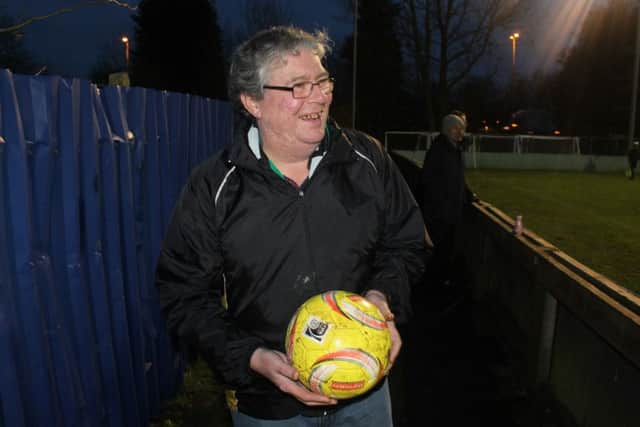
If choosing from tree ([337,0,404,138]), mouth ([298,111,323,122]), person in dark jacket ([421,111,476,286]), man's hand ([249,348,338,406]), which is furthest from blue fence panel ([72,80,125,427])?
tree ([337,0,404,138])

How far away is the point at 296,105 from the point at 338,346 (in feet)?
2.92

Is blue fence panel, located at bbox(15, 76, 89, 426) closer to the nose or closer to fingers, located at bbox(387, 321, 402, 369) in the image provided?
the nose

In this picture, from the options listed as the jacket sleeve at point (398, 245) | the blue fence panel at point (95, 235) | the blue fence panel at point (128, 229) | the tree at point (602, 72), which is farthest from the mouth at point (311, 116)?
the tree at point (602, 72)

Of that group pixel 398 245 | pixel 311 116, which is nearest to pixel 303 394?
pixel 398 245

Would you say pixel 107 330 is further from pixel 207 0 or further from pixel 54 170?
pixel 207 0

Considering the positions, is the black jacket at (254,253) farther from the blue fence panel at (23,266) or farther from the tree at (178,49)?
the tree at (178,49)

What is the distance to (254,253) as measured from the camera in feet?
6.89

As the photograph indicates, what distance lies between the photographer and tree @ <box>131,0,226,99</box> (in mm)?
38875

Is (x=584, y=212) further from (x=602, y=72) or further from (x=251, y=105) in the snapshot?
(x=602, y=72)

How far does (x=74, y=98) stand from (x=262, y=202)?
4.98ft

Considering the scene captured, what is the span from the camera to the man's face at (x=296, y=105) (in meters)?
2.16

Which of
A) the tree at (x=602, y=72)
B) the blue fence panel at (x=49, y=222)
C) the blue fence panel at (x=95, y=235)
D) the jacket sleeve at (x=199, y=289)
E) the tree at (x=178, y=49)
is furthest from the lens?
the tree at (x=602, y=72)

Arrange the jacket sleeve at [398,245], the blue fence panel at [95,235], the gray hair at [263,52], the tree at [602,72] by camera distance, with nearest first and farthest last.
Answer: the gray hair at [263,52], the jacket sleeve at [398,245], the blue fence panel at [95,235], the tree at [602,72]

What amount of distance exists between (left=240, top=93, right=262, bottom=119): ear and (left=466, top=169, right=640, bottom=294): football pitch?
645cm
